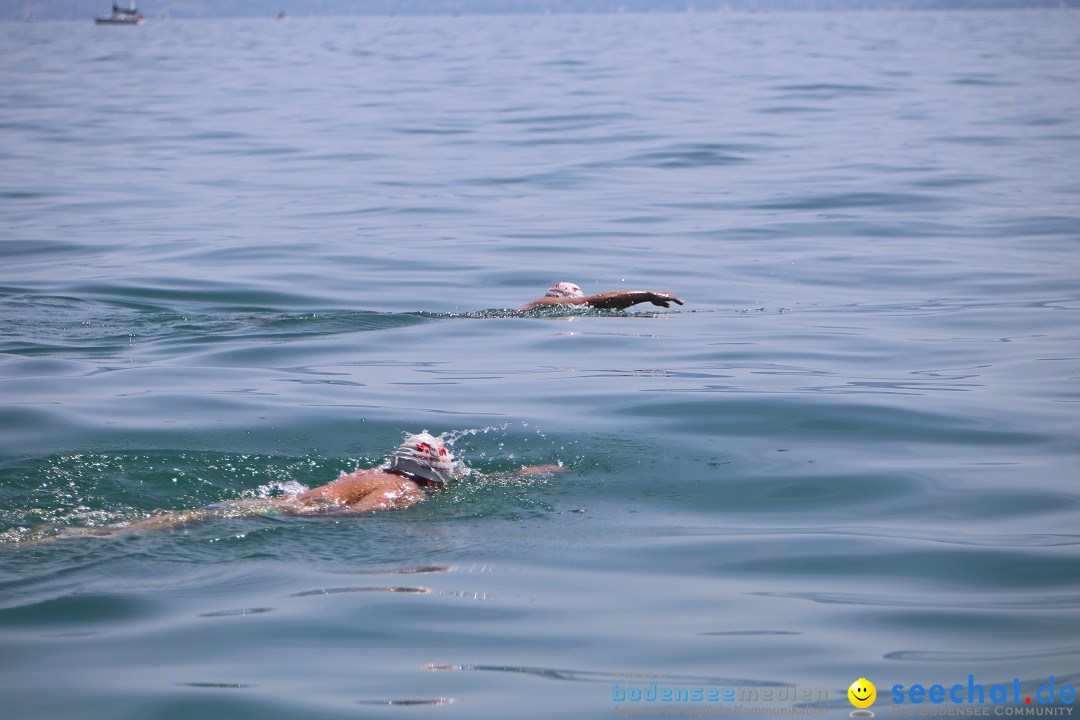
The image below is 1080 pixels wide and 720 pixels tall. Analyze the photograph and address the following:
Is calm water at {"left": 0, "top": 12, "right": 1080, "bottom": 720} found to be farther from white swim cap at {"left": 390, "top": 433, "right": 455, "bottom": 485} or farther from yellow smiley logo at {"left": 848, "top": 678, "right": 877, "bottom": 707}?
white swim cap at {"left": 390, "top": 433, "right": 455, "bottom": 485}

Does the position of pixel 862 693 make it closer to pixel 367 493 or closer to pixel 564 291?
pixel 367 493

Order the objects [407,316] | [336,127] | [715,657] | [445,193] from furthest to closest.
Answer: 1. [336,127]
2. [445,193]
3. [407,316]
4. [715,657]

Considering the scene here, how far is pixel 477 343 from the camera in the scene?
14.4 m

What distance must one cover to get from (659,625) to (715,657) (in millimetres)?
485

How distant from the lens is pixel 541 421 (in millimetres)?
11297

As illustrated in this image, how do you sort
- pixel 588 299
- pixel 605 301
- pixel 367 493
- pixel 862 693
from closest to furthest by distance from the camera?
pixel 862 693 < pixel 367 493 < pixel 605 301 < pixel 588 299

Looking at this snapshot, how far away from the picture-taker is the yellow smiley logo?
6.45 meters

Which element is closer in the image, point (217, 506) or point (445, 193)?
point (217, 506)

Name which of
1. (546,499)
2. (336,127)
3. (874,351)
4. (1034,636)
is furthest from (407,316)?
(336,127)

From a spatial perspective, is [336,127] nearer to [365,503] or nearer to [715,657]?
[365,503]

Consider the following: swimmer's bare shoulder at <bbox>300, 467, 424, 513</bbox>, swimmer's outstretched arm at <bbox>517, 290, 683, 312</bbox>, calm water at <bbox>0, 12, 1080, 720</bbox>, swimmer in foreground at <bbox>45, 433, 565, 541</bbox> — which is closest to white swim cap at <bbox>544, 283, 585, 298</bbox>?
swimmer's outstretched arm at <bbox>517, 290, 683, 312</bbox>

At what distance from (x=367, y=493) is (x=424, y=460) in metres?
0.54

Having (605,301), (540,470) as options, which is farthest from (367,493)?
(605,301)

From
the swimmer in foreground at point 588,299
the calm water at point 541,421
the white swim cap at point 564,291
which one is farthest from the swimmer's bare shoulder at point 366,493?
the white swim cap at point 564,291
